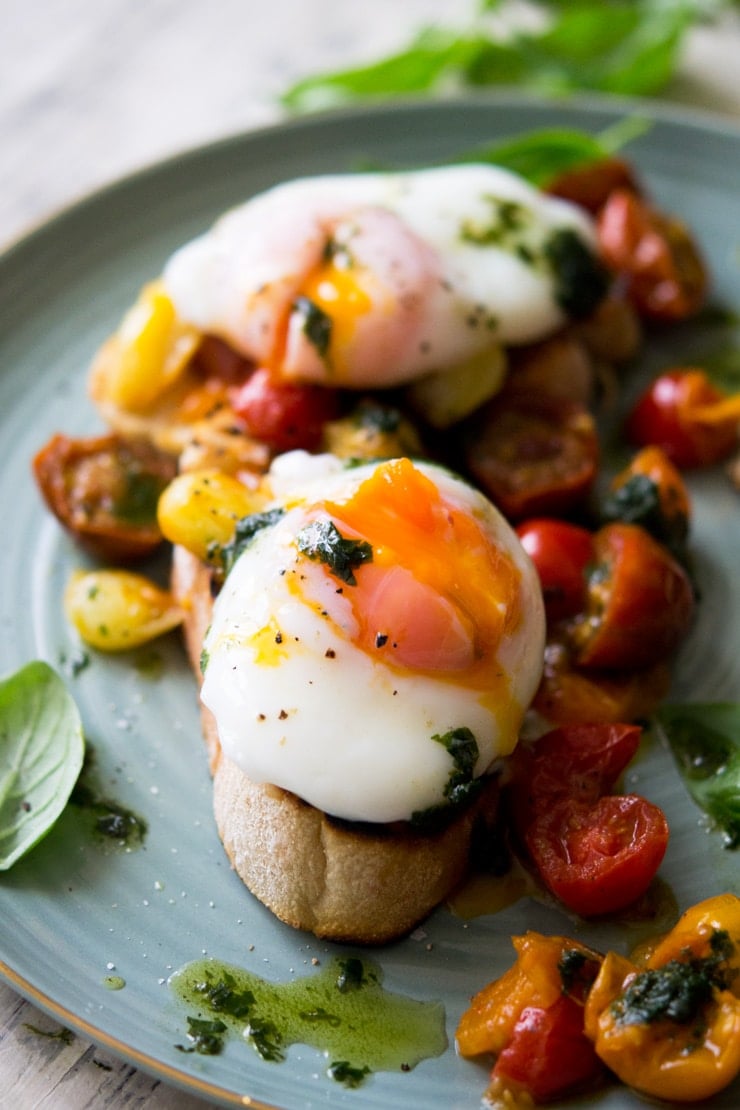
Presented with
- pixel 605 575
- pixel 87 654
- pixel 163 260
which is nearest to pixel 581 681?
pixel 605 575

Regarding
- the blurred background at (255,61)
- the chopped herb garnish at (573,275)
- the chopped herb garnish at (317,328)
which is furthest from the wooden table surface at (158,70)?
the chopped herb garnish at (573,275)

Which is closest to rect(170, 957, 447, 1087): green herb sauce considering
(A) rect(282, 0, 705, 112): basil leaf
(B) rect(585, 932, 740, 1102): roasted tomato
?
(B) rect(585, 932, 740, 1102): roasted tomato

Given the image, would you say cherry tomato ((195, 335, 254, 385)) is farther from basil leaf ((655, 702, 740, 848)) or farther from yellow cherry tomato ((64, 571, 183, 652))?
basil leaf ((655, 702, 740, 848))

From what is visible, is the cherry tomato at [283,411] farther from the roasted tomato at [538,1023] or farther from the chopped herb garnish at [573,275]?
the roasted tomato at [538,1023]

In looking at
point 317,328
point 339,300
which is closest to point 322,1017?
point 317,328

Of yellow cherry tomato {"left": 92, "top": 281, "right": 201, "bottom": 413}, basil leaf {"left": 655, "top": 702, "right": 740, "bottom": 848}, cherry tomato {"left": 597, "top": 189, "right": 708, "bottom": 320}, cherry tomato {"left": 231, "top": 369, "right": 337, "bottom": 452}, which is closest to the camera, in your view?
basil leaf {"left": 655, "top": 702, "right": 740, "bottom": 848}

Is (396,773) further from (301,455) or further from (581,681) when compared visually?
(301,455)

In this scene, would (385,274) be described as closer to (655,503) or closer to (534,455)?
(534,455)
